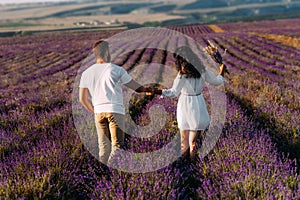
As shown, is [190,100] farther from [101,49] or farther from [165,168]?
[101,49]

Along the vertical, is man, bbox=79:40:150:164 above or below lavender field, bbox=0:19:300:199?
above

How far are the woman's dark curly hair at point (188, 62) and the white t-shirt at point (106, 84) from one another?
2.00 ft

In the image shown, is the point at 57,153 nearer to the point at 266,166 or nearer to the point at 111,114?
the point at 111,114

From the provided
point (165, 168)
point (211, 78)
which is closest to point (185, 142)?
point (165, 168)

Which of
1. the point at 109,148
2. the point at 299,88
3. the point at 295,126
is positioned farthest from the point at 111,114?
the point at 299,88

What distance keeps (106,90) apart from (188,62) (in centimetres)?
95

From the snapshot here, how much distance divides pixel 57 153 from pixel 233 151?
1899 mm

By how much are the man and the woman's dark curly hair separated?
58cm

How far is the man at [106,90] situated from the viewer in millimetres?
3307

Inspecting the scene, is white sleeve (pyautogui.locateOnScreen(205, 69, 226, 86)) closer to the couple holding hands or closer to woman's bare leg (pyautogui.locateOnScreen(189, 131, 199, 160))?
the couple holding hands

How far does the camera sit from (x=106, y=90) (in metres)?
3.33

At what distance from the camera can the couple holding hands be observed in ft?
10.9

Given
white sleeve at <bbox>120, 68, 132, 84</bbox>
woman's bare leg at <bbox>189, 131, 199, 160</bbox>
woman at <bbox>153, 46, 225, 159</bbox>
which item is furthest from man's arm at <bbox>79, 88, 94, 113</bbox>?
woman's bare leg at <bbox>189, 131, 199, 160</bbox>

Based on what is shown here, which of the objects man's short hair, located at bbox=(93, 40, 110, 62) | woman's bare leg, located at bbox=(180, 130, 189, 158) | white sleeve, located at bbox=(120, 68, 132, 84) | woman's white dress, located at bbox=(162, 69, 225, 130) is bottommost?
woman's bare leg, located at bbox=(180, 130, 189, 158)
